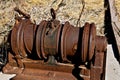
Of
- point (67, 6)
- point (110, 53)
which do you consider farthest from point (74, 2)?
point (110, 53)

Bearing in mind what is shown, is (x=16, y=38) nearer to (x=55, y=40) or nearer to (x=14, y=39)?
(x=14, y=39)

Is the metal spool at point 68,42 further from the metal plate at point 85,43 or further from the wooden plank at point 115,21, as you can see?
the wooden plank at point 115,21

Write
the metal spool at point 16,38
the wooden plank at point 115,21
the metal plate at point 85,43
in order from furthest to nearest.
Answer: the wooden plank at point 115,21, the metal spool at point 16,38, the metal plate at point 85,43

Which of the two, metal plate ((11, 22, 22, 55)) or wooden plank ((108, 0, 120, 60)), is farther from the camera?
wooden plank ((108, 0, 120, 60))

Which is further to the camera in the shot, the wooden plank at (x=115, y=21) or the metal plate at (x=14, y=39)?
the wooden plank at (x=115, y=21)

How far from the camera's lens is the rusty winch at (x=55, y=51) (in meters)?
2.76

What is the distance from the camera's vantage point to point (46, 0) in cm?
567

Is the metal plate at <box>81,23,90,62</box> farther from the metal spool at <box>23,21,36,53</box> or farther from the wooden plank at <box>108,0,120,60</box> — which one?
the wooden plank at <box>108,0,120,60</box>

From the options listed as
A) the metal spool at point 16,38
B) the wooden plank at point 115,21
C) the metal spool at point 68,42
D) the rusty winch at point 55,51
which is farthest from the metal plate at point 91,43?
the wooden plank at point 115,21

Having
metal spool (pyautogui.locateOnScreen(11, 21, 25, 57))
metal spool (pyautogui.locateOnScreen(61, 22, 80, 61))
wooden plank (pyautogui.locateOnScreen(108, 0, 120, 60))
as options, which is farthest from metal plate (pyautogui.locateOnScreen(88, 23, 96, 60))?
wooden plank (pyautogui.locateOnScreen(108, 0, 120, 60))

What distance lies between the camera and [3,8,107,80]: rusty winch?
2.76 metres

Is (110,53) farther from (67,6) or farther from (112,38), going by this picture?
(67,6)

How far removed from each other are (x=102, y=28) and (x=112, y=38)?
1.45ft

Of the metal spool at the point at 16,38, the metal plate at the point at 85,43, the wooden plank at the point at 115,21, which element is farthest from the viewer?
the wooden plank at the point at 115,21
